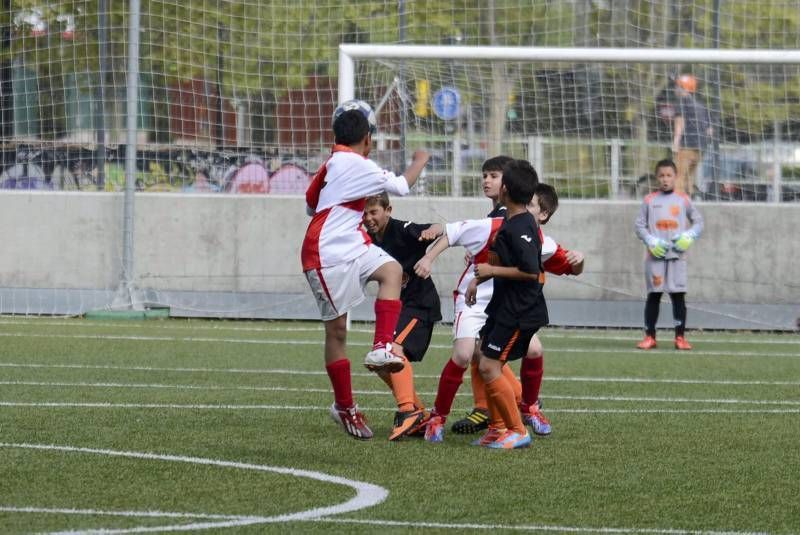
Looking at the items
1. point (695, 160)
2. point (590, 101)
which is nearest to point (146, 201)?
point (590, 101)

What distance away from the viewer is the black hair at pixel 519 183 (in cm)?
694

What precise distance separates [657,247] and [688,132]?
2.84 meters

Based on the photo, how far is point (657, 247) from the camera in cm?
1356

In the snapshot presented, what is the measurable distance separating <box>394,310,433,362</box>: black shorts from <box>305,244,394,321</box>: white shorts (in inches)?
20.5

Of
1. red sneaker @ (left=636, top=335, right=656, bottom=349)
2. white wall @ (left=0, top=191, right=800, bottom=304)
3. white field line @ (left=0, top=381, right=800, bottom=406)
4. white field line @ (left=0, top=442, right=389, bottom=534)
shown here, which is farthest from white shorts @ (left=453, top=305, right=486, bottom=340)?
white wall @ (left=0, top=191, right=800, bottom=304)

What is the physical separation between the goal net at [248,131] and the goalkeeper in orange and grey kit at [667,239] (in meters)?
2.09

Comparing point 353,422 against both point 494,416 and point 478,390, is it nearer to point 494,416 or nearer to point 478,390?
point 494,416

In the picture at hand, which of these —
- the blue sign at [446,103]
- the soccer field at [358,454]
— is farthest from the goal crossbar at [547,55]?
the soccer field at [358,454]

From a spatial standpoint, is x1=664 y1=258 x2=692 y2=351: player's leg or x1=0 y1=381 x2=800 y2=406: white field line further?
x1=664 y1=258 x2=692 y2=351: player's leg

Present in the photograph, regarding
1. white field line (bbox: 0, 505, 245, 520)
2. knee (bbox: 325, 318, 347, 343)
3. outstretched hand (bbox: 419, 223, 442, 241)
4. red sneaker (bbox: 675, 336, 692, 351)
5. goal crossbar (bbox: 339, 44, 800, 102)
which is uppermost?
goal crossbar (bbox: 339, 44, 800, 102)

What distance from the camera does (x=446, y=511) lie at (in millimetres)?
5098

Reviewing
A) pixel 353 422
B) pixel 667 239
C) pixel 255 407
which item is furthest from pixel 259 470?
pixel 667 239

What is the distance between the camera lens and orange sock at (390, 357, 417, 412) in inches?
288

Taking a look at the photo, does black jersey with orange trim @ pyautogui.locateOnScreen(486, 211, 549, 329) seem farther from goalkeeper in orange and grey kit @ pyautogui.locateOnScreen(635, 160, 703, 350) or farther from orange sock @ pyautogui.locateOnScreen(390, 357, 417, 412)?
goalkeeper in orange and grey kit @ pyautogui.locateOnScreen(635, 160, 703, 350)
